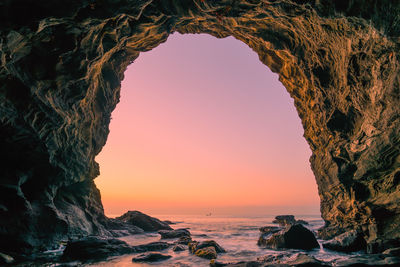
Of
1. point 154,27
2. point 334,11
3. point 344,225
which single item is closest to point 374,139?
point 334,11

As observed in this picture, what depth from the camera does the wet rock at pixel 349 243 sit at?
10070mm

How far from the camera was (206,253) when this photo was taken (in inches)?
383

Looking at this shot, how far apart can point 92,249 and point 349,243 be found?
12.9m

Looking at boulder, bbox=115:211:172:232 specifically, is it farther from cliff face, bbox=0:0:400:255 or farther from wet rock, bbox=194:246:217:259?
wet rock, bbox=194:246:217:259

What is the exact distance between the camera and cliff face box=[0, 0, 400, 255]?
289 inches

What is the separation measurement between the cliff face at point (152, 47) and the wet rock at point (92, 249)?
2.51 m

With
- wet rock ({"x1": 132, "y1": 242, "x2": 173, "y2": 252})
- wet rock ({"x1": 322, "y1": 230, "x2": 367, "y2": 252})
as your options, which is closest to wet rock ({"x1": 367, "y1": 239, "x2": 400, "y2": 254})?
wet rock ({"x1": 322, "y1": 230, "x2": 367, "y2": 252})

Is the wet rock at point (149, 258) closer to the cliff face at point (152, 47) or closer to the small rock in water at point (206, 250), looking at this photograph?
the small rock in water at point (206, 250)

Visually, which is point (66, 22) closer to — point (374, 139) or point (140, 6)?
point (140, 6)

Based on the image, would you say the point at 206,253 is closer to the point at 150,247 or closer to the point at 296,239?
the point at 150,247

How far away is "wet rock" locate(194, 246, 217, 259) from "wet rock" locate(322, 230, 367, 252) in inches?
257

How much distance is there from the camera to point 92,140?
54.1ft

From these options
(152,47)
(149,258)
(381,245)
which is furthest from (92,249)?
(152,47)

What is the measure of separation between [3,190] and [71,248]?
4.40 meters
